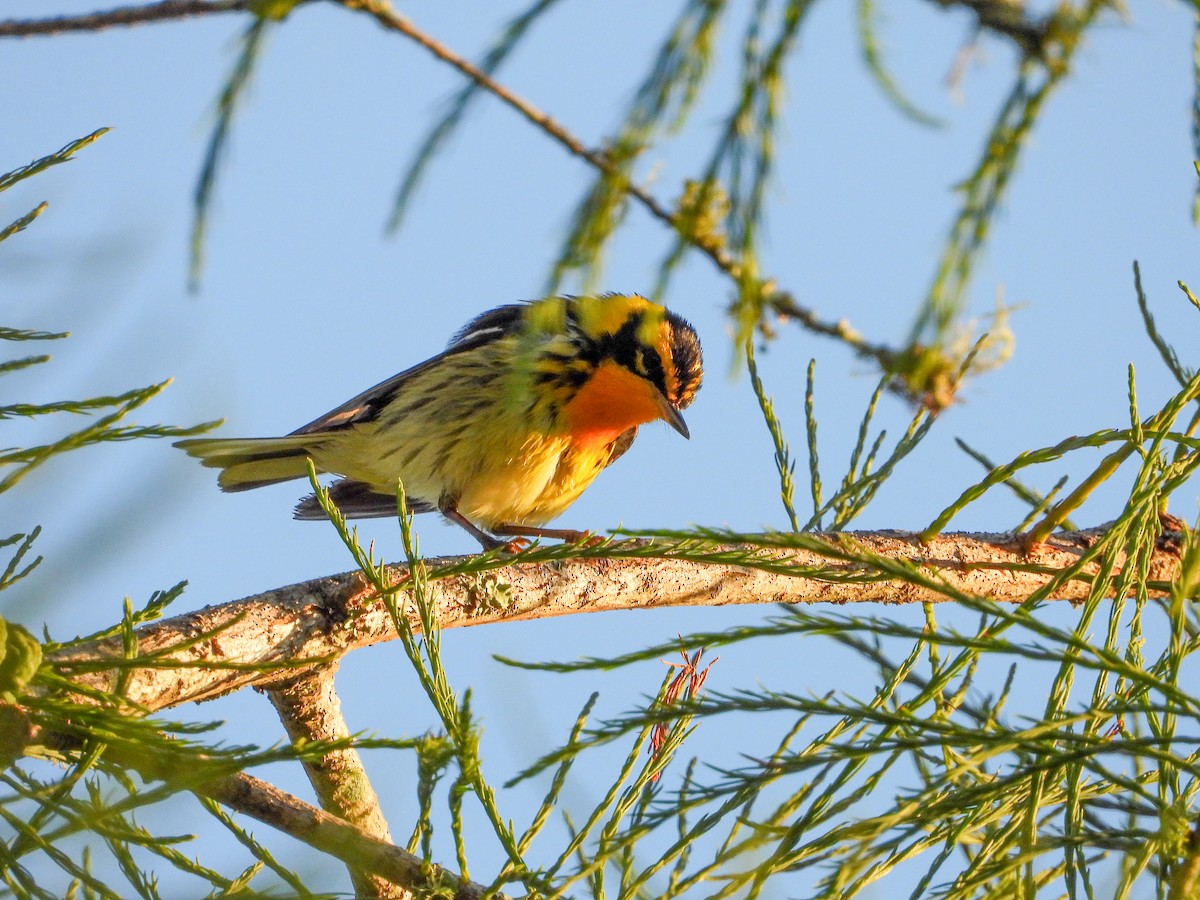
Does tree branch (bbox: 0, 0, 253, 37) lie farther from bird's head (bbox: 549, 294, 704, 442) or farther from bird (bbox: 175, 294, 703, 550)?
bird's head (bbox: 549, 294, 704, 442)

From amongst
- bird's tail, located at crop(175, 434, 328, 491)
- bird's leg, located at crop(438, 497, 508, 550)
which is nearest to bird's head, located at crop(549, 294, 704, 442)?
bird's leg, located at crop(438, 497, 508, 550)

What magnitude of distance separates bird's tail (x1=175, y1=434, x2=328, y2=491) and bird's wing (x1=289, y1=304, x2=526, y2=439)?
10cm

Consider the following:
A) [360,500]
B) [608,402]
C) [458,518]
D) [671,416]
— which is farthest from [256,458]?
[671,416]

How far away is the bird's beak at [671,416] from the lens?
18.0 ft

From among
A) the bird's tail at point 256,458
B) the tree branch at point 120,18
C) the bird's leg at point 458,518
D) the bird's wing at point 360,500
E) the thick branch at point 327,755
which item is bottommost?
the thick branch at point 327,755

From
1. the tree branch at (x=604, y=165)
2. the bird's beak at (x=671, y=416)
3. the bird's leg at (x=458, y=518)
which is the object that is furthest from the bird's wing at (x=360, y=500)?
the tree branch at (x=604, y=165)

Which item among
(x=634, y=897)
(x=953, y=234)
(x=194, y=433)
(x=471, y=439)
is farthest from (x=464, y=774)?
(x=471, y=439)

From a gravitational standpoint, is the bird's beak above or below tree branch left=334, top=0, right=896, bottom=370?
above

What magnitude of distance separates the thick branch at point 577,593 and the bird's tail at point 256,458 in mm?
2883

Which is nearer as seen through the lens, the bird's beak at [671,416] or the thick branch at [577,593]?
the thick branch at [577,593]

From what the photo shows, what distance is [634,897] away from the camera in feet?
8.00

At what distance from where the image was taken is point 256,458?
6.16m

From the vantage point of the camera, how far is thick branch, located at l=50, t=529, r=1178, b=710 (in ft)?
8.98

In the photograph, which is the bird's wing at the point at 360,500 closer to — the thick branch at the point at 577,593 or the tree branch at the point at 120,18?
the thick branch at the point at 577,593
